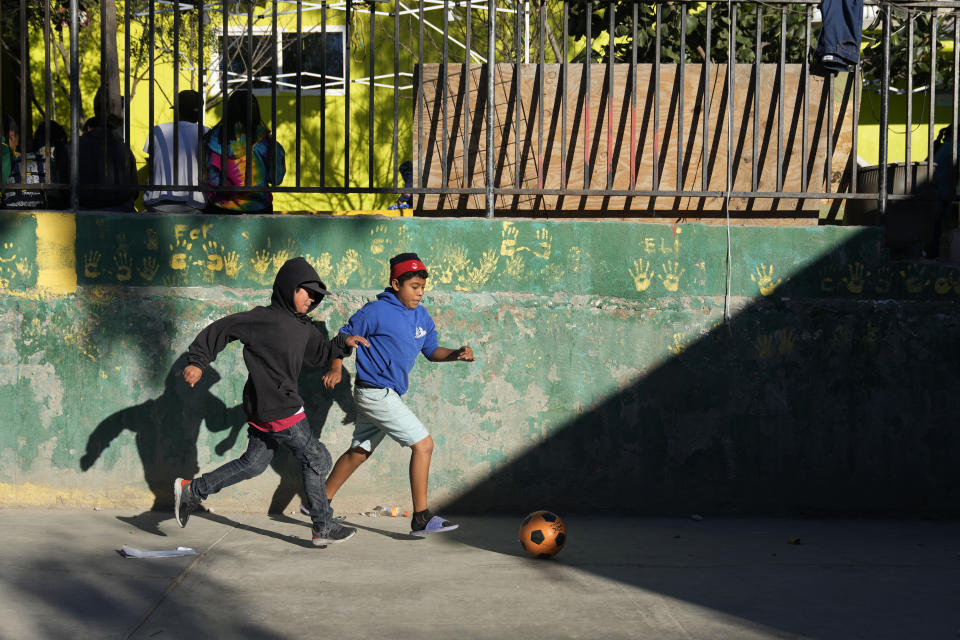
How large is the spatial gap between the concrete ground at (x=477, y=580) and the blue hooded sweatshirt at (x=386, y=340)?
2.98 feet

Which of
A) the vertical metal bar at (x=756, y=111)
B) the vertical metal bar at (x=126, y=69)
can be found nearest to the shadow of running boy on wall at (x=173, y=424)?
the vertical metal bar at (x=126, y=69)

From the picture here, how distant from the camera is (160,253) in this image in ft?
20.2

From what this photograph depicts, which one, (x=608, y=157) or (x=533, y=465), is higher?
(x=608, y=157)

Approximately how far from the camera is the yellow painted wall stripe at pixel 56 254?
6117 mm

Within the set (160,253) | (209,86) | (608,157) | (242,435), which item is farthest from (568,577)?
(209,86)

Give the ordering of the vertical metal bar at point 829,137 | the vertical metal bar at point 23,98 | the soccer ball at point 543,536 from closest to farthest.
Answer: the soccer ball at point 543,536 → the vertical metal bar at point 23,98 → the vertical metal bar at point 829,137

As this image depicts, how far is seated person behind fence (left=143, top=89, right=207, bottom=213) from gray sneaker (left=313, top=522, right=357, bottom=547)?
2340 mm

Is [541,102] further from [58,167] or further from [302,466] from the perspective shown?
[58,167]

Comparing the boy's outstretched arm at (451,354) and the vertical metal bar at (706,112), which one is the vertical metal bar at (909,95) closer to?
the vertical metal bar at (706,112)

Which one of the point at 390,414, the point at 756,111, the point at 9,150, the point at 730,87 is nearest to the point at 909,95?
the point at 756,111

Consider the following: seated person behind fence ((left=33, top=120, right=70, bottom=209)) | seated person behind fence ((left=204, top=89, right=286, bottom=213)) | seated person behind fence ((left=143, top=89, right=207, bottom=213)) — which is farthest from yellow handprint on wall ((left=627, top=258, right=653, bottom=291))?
seated person behind fence ((left=33, top=120, right=70, bottom=209))

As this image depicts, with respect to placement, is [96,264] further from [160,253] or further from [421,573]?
[421,573]

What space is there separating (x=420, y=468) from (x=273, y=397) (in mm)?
896

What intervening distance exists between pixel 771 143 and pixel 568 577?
3.29 m
